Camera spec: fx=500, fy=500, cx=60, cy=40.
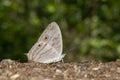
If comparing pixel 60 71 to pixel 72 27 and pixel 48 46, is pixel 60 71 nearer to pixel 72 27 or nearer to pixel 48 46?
pixel 48 46

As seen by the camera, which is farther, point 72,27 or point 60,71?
point 72,27

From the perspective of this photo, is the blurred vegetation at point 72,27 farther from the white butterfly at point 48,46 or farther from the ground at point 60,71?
the ground at point 60,71

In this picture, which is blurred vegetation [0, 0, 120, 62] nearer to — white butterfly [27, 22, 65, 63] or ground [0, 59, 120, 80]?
white butterfly [27, 22, 65, 63]

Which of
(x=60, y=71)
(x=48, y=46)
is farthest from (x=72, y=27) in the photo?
(x=60, y=71)

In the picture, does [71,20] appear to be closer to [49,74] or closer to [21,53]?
[21,53]

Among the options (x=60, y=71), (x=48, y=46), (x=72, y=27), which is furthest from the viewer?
(x=72, y=27)

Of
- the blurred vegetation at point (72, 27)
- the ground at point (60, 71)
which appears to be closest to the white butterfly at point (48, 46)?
the ground at point (60, 71)

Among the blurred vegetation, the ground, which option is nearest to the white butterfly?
the ground

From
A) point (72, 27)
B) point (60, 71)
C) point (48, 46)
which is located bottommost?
point (60, 71)
